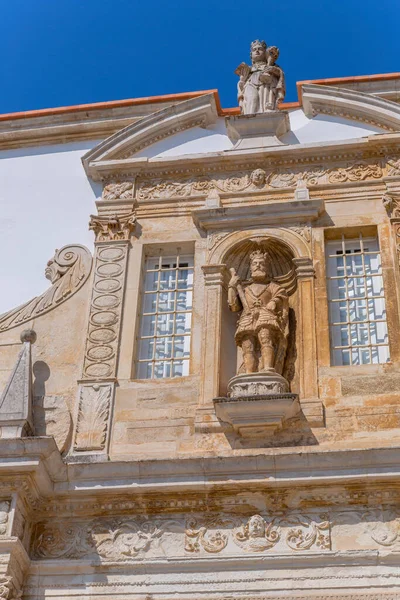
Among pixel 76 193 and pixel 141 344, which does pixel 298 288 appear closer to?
pixel 141 344

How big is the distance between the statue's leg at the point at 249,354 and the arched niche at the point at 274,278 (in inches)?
9.8

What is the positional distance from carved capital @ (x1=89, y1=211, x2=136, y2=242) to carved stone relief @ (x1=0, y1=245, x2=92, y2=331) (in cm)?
24

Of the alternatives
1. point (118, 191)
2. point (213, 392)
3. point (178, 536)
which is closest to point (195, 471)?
point (178, 536)

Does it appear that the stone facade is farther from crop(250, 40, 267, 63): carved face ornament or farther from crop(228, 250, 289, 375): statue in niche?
crop(250, 40, 267, 63): carved face ornament

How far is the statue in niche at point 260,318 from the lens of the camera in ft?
31.4

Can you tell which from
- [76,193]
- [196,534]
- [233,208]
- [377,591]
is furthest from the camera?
[76,193]

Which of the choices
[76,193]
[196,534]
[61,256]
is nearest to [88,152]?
[76,193]

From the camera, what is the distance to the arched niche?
9.60 m

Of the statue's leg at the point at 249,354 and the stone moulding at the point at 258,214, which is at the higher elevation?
the stone moulding at the point at 258,214

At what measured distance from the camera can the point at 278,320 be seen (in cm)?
974

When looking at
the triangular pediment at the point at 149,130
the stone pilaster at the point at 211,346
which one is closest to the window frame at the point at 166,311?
the stone pilaster at the point at 211,346

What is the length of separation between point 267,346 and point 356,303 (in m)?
1.20

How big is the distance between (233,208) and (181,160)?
0.99m

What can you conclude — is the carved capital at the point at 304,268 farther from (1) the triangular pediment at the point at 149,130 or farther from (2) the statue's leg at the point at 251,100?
(1) the triangular pediment at the point at 149,130
